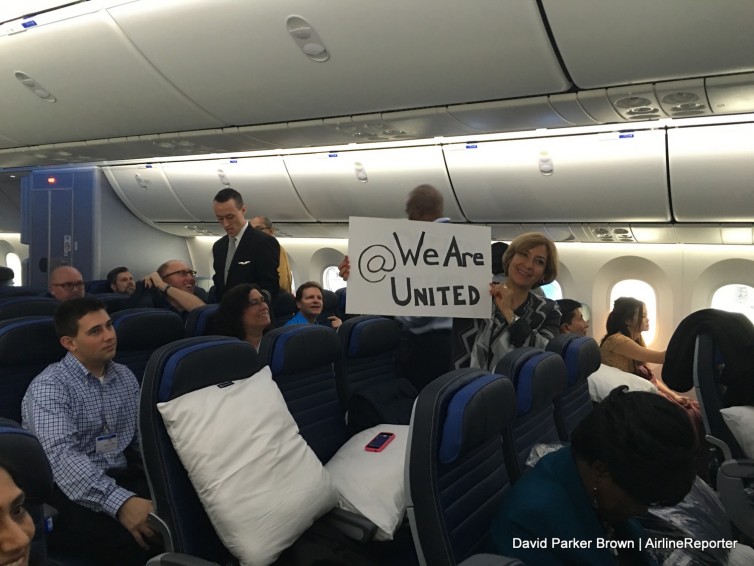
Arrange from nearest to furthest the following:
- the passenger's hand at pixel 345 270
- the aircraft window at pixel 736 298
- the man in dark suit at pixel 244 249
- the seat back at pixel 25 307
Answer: the passenger's hand at pixel 345 270 → the seat back at pixel 25 307 → the man in dark suit at pixel 244 249 → the aircraft window at pixel 736 298

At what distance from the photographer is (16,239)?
1291 cm

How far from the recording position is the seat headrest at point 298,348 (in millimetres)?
2873

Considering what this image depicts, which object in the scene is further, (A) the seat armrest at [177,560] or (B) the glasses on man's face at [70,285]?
(B) the glasses on man's face at [70,285]

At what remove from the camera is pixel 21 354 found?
2.90 meters

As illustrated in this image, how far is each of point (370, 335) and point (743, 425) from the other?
1.93 meters

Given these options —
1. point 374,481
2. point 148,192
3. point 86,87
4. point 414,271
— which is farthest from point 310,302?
point 148,192

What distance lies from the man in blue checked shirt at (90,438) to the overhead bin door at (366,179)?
4.27 m

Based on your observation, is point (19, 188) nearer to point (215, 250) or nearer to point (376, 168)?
point (376, 168)

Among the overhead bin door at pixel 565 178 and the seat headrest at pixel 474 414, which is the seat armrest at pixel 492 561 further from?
the overhead bin door at pixel 565 178

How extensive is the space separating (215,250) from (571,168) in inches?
130

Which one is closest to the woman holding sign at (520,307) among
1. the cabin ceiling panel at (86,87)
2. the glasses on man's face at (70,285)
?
the cabin ceiling panel at (86,87)

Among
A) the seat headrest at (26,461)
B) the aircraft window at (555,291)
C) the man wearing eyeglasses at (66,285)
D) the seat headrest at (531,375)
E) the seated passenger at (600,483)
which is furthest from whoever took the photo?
the aircraft window at (555,291)

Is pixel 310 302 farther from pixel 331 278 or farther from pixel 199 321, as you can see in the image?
pixel 331 278

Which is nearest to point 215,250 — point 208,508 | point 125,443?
point 125,443
